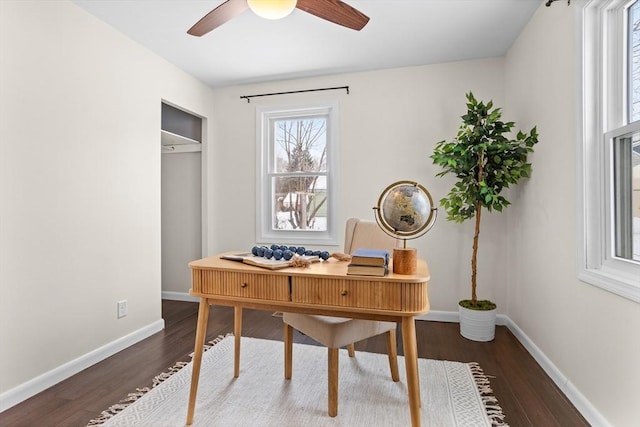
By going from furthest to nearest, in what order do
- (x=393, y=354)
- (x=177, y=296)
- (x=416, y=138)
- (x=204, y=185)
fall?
(x=177, y=296)
(x=204, y=185)
(x=416, y=138)
(x=393, y=354)

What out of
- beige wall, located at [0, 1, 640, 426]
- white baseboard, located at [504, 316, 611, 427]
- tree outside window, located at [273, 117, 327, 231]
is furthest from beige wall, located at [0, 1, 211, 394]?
white baseboard, located at [504, 316, 611, 427]

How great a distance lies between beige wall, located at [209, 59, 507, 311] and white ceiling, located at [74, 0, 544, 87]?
5.8 inches

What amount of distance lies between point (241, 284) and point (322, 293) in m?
0.40

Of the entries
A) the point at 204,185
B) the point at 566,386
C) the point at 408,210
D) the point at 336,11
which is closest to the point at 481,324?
the point at 566,386

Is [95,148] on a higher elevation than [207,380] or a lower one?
higher

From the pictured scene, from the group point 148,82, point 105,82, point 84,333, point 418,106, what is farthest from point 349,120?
point 84,333

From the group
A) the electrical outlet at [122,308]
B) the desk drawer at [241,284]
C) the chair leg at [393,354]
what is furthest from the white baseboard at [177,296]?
the chair leg at [393,354]

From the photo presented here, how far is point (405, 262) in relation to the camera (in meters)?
1.47

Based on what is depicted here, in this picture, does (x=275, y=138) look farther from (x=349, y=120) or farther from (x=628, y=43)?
(x=628, y=43)

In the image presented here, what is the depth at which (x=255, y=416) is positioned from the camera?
1754 millimetres

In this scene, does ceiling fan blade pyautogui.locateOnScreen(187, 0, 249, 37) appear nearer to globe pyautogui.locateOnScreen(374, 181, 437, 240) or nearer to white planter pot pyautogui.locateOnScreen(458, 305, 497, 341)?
globe pyautogui.locateOnScreen(374, 181, 437, 240)

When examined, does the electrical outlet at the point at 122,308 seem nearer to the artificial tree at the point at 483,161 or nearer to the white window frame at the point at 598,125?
the artificial tree at the point at 483,161

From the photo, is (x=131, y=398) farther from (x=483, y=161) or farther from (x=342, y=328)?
(x=483, y=161)

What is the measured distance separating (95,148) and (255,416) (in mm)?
2133
